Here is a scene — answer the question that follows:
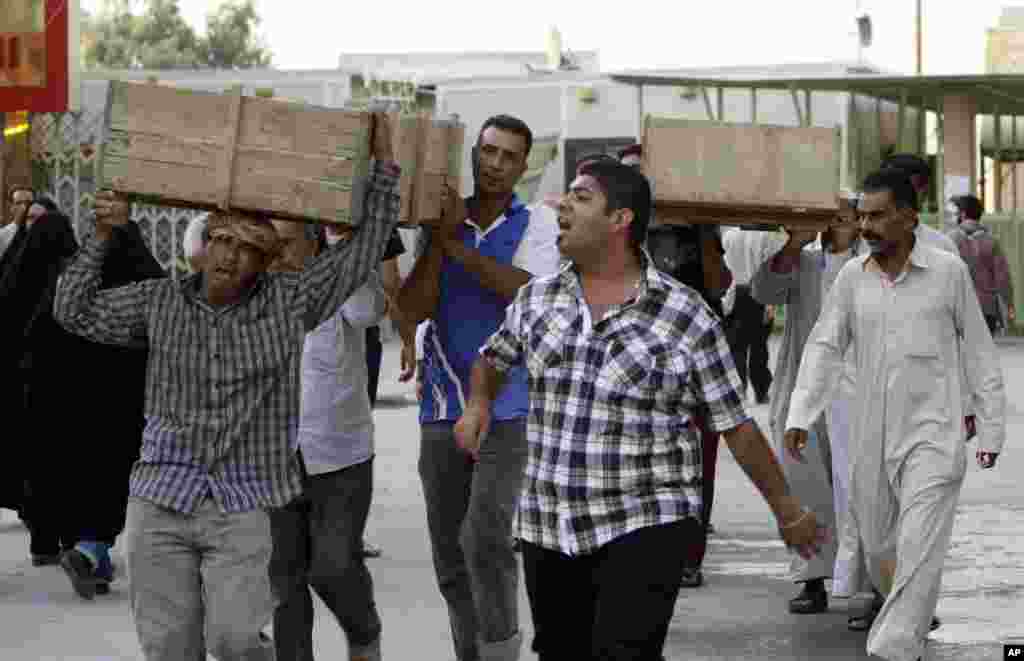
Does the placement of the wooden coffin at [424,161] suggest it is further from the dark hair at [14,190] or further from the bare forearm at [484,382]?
the dark hair at [14,190]

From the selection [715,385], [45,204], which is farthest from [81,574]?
[715,385]

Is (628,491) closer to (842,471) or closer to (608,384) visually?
(608,384)

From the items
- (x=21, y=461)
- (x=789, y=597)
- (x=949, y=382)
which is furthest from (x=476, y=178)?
(x=21, y=461)

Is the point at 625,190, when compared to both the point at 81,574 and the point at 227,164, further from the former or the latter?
the point at 81,574

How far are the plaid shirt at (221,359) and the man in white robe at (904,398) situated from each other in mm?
2312

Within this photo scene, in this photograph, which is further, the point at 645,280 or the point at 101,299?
the point at 101,299

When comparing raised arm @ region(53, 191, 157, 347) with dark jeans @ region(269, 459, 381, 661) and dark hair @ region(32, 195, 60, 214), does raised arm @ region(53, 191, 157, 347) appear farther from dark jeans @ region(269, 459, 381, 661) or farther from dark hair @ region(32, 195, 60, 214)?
dark hair @ region(32, 195, 60, 214)

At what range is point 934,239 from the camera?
9.24 metres

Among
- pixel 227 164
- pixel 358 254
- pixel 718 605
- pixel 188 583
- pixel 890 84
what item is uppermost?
pixel 890 84

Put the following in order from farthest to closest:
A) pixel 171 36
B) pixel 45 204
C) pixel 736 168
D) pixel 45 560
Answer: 1. pixel 171 36
2. pixel 45 204
3. pixel 45 560
4. pixel 736 168

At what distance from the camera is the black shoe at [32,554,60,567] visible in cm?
1166

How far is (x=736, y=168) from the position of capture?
842 cm

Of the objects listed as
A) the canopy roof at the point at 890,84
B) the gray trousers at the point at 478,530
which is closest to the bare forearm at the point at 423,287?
the gray trousers at the point at 478,530

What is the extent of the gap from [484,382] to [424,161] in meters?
1.42
